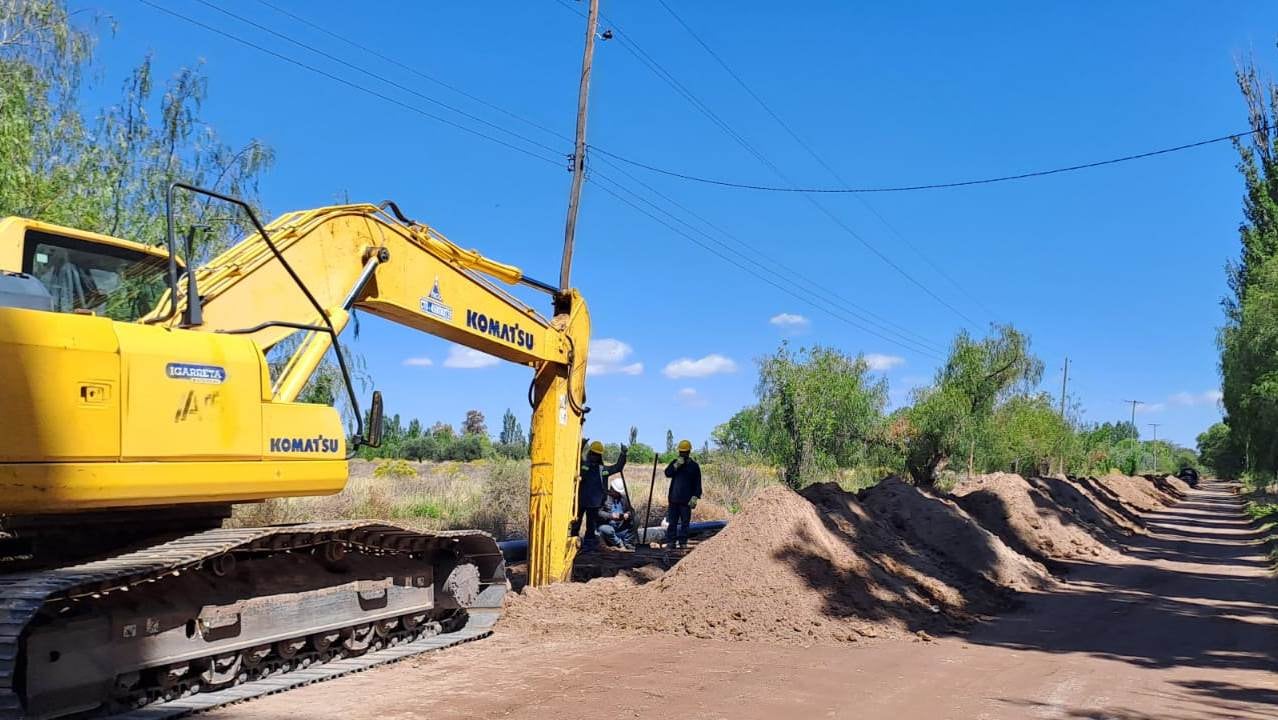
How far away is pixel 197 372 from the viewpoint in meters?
5.82

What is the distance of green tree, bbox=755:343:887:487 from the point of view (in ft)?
83.2

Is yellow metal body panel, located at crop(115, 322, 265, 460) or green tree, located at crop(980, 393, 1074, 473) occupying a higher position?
green tree, located at crop(980, 393, 1074, 473)

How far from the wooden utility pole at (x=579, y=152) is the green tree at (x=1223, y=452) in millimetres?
48994

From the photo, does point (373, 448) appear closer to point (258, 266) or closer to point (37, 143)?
point (258, 266)

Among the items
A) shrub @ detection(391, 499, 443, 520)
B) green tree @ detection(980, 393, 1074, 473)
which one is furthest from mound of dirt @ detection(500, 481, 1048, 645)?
green tree @ detection(980, 393, 1074, 473)

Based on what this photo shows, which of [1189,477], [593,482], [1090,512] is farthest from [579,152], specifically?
[1189,477]

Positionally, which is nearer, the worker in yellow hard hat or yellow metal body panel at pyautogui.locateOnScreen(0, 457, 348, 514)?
yellow metal body panel at pyautogui.locateOnScreen(0, 457, 348, 514)

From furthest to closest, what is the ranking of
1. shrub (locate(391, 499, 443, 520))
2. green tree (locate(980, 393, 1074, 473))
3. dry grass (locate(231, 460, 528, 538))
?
green tree (locate(980, 393, 1074, 473))
shrub (locate(391, 499, 443, 520))
dry grass (locate(231, 460, 528, 538))

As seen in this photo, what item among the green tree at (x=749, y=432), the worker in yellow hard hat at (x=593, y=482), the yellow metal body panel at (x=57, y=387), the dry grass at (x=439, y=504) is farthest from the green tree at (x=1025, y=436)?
the yellow metal body panel at (x=57, y=387)

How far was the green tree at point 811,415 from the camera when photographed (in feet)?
83.2

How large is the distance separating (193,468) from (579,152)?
12.9 meters

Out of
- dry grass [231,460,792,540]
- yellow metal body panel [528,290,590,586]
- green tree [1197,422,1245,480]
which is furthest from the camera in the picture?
green tree [1197,422,1245,480]

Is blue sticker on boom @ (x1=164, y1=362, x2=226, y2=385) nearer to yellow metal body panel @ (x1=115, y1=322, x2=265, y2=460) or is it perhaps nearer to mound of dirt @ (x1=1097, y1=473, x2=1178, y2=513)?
yellow metal body panel @ (x1=115, y1=322, x2=265, y2=460)

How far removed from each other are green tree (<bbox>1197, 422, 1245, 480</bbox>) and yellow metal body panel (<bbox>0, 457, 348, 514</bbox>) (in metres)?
57.8
